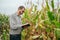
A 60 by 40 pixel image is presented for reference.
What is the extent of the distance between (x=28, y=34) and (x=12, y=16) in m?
1.23

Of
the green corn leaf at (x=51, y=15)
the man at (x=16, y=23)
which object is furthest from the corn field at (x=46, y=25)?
the man at (x=16, y=23)

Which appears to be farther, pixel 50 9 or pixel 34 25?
pixel 34 25

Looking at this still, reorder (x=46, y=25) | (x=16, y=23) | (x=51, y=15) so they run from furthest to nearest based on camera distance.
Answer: (x=16, y=23) → (x=46, y=25) → (x=51, y=15)

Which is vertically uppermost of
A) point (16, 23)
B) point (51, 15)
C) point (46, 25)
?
point (51, 15)

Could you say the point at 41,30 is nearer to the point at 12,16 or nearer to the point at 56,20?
the point at 56,20

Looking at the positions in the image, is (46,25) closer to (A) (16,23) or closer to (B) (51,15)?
(B) (51,15)

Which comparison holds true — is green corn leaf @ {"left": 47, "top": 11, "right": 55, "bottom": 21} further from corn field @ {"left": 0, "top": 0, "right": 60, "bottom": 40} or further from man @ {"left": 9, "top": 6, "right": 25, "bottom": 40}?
man @ {"left": 9, "top": 6, "right": 25, "bottom": 40}

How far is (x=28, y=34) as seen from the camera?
2.55 meters

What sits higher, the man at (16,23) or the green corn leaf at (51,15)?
the green corn leaf at (51,15)

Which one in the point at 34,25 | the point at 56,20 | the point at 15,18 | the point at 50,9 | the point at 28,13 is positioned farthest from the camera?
the point at 15,18

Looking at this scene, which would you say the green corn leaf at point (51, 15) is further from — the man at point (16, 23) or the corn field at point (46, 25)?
the man at point (16, 23)

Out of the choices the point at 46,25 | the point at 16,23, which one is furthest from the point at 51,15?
the point at 16,23

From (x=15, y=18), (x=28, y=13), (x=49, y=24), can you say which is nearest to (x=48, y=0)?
(x=49, y=24)

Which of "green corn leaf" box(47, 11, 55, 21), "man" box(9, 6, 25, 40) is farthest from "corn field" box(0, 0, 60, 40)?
"man" box(9, 6, 25, 40)
